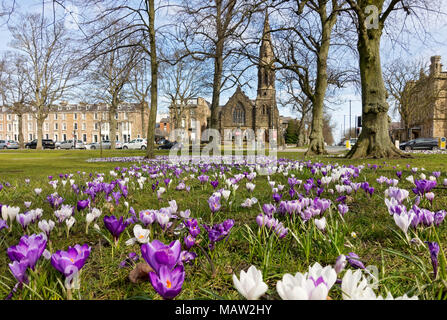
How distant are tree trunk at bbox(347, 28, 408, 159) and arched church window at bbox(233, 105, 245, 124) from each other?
56768 millimetres

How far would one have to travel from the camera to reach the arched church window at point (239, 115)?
66.6 m

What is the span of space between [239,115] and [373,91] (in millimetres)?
57812

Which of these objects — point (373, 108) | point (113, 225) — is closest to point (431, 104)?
point (373, 108)

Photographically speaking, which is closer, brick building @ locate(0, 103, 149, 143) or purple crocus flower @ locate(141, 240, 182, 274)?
purple crocus flower @ locate(141, 240, 182, 274)

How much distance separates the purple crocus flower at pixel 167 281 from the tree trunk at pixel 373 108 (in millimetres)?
Result: 9651

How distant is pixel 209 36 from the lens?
1302 centimetres

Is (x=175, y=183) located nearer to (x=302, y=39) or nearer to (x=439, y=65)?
(x=302, y=39)

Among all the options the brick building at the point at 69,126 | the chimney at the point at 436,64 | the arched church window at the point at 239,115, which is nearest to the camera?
the chimney at the point at 436,64

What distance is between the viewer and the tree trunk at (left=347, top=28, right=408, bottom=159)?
31.2 feet

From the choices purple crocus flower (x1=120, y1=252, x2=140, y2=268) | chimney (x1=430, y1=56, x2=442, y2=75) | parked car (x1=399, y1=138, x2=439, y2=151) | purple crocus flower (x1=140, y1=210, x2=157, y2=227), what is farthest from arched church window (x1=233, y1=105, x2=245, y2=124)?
purple crocus flower (x1=120, y1=252, x2=140, y2=268)

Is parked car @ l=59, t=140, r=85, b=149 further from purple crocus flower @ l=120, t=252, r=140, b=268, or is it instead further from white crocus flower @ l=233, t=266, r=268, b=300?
white crocus flower @ l=233, t=266, r=268, b=300

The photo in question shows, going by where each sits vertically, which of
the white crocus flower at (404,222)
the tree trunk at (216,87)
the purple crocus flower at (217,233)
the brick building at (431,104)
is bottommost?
the purple crocus flower at (217,233)

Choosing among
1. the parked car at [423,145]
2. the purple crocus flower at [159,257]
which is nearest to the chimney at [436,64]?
the parked car at [423,145]

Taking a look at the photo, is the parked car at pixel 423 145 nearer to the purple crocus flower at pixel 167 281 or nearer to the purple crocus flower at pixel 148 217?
the purple crocus flower at pixel 148 217
